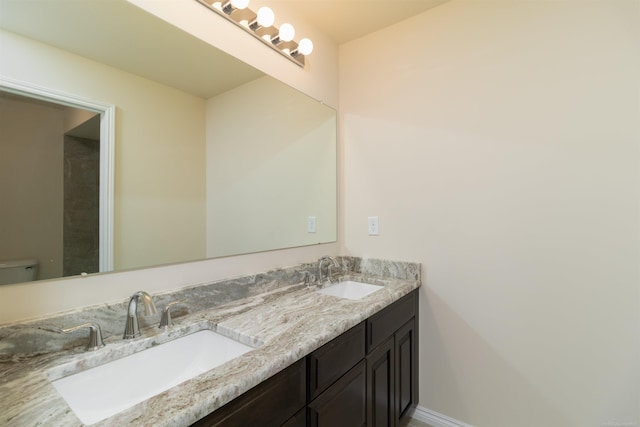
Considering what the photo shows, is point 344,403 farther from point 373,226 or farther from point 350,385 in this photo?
point 373,226

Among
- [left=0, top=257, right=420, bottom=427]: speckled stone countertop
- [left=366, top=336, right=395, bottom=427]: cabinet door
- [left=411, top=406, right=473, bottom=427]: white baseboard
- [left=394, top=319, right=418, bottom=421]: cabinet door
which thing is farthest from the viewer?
[left=411, top=406, right=473, bottom=427]: white baseboard

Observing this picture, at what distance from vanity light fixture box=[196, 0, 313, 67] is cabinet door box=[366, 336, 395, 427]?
5.27ft

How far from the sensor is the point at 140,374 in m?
0.82

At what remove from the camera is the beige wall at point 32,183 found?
0.74 meters

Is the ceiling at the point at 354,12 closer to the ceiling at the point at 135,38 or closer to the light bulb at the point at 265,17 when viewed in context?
the ceiling at the point at 135,38

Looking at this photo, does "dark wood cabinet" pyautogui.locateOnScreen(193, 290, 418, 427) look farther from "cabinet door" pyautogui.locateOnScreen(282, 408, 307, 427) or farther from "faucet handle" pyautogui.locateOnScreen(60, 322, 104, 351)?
"faucet handle" pyautogui.locateOnScreen(60, 322, 104, 351)

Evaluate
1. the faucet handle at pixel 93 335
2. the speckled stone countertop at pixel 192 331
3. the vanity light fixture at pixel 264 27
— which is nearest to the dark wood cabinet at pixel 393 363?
the speckled stone countertop at pixel 192 331

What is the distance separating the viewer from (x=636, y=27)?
117 cm

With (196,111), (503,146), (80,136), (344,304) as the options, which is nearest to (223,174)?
(196,111)

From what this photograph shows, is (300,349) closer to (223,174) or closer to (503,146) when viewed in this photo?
(223,174)

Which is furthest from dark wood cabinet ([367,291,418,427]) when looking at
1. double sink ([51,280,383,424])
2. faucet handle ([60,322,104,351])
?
faucet handle ([60,322,104,351])

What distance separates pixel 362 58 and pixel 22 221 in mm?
1936

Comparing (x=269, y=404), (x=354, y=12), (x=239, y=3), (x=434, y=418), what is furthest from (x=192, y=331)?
(x=354, y=12)

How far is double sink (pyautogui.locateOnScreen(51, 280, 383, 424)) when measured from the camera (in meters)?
0.70
